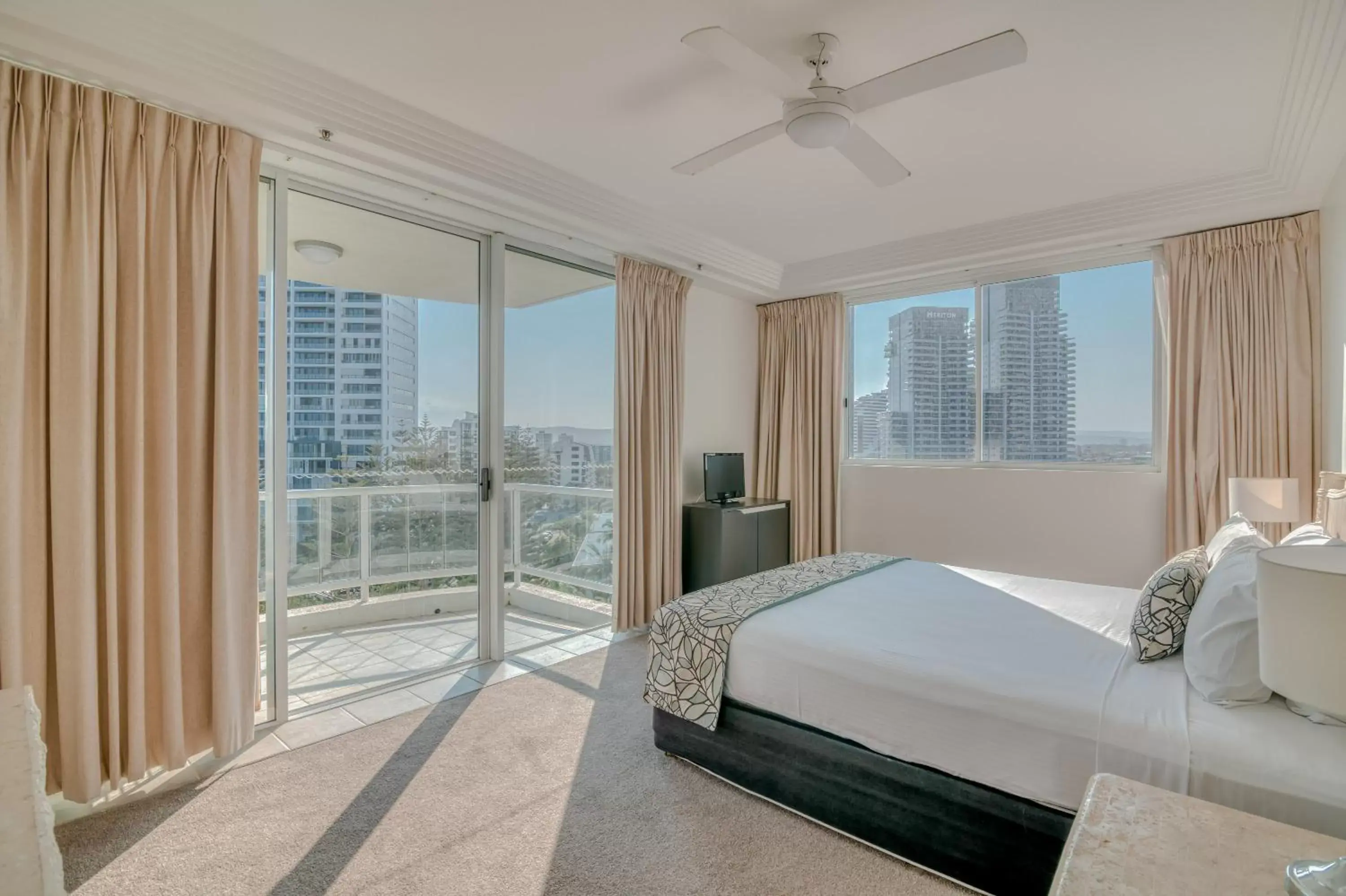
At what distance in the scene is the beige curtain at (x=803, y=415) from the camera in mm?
5070

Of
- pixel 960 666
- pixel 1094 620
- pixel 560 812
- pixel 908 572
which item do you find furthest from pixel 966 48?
pixel 560 812

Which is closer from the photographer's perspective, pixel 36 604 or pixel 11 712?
pixel 11 712

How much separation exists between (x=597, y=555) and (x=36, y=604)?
2.65 metres

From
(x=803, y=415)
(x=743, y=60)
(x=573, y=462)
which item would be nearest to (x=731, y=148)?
(x=743, y=60)

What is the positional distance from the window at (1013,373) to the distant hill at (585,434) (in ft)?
6.64

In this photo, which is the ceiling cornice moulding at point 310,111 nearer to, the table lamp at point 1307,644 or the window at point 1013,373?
the window at point 1013,373

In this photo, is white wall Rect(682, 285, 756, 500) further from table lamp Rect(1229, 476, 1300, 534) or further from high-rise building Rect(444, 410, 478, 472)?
table lamp Rect(1229, 476, 1300, 534)

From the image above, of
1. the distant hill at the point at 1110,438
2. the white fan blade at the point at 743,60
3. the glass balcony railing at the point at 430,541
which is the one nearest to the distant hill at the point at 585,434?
the glass balcony railing at the point at 430,541

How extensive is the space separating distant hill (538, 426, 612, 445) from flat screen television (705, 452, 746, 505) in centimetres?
80

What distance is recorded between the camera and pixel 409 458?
3.38 metres

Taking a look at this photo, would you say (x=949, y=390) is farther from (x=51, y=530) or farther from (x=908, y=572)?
(x=51, y=530)

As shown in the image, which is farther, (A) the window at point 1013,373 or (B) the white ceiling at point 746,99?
(A) the window at point 1013,373

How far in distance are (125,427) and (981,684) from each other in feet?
9.47

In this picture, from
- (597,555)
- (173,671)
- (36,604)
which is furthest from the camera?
(597,555)
